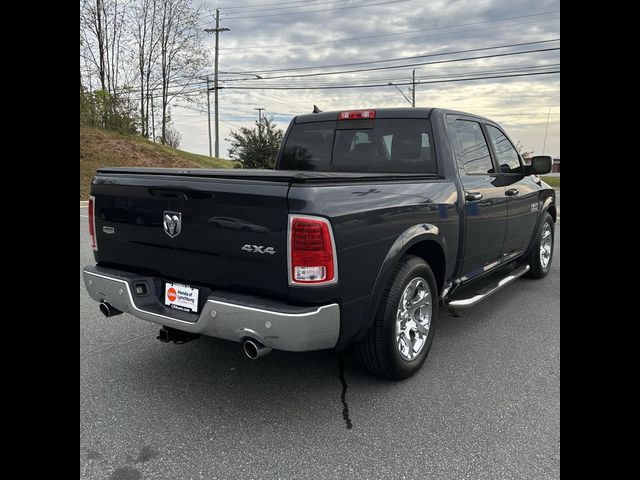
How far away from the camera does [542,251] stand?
20.2 ft

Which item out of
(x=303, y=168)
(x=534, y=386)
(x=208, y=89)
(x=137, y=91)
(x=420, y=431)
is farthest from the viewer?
(x=208, y=89)

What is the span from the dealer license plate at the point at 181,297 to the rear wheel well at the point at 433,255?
144 cm

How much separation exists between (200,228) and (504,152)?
357 centimetres

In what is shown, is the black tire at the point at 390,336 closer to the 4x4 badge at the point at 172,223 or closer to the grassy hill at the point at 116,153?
the 4x4 badge at the point at 172,223

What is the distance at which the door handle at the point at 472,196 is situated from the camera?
3.95m

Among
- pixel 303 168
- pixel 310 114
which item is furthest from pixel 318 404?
pixel 310 114

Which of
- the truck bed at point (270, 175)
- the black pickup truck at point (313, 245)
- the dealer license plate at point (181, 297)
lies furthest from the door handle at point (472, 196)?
the dealer license plate at point (181, 297)

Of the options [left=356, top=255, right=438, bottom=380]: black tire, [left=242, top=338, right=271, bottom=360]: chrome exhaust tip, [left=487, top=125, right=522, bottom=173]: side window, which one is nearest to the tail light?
[left=242, top=338, right=271, bottom=360]: chrome exhaust tip

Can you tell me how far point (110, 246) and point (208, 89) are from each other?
110 ft

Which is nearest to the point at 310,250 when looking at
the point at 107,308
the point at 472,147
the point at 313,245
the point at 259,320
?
the point at 313,245
